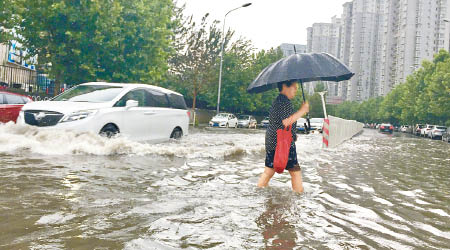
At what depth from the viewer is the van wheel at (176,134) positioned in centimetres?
1209

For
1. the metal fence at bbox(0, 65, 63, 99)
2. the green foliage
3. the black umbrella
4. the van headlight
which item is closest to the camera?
the black umbrella

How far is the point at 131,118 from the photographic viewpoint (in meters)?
10.1

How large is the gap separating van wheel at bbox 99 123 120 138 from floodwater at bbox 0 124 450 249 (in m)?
0.61

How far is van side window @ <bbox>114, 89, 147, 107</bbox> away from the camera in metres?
9.98

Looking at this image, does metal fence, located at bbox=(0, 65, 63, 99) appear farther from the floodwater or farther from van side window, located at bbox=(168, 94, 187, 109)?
the floodwater

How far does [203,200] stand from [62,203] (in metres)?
1.47

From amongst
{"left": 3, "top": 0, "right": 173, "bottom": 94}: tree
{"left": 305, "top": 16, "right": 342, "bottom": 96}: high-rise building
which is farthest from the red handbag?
{"left": 305, "top": 16, "right": 342, "bottom": 96}: high-rise building

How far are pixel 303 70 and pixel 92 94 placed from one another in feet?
20.9

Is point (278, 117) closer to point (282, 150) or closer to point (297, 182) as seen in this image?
point (282, 150)

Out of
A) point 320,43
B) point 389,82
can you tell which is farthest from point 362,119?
point 320,43

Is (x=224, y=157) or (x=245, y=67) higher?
(x=245, y=67)

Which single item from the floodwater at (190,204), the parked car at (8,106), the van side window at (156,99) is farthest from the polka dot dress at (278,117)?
the parked car at (8,106)

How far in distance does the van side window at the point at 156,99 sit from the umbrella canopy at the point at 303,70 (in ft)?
19.4

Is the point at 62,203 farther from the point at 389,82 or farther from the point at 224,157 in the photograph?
the point at 389,82
